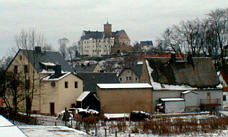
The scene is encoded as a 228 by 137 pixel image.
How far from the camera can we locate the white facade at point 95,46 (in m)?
142

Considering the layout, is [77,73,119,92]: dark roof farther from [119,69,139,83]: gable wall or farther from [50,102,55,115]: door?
[119,69,139,83]: gable wall

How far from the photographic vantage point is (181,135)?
23141 millimetres

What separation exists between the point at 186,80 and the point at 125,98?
27.3 ft

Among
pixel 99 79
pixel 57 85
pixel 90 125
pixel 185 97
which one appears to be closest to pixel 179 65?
pixel 185 97

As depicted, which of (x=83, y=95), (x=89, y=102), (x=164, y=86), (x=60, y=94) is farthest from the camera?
(x=164, y=86)

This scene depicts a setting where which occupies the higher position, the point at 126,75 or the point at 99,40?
the point at 99,40

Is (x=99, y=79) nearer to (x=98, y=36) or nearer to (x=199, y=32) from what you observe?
(x=199, y=32)

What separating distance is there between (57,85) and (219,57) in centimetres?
3245

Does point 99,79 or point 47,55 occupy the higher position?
point 47,55

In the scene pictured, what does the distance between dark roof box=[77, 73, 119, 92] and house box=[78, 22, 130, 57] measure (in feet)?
303

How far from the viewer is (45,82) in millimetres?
39594

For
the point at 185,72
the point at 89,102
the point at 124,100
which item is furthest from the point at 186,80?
the point at 89,102

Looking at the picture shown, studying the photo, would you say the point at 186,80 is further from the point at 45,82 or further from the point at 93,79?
the point at 45,82

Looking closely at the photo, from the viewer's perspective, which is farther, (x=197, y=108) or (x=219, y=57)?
(x=219, y=57)
